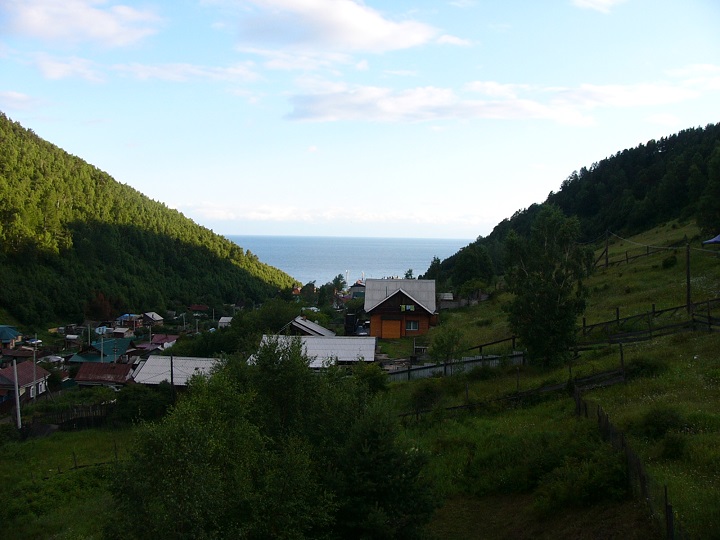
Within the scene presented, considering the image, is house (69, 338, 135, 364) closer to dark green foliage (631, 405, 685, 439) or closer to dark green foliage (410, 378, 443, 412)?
dark green foliage (410, 378, 443, 412)

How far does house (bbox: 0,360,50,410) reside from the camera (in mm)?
40562

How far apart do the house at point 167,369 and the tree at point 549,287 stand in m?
20.4

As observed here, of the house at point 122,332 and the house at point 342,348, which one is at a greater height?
the house at point 342,348

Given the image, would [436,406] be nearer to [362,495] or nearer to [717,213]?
[362,495]

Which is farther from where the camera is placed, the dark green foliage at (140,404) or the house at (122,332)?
the house at (122,332)

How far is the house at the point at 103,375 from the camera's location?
44.0 meters

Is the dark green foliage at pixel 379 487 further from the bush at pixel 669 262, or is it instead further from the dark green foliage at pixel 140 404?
the bush at pixel 669 262

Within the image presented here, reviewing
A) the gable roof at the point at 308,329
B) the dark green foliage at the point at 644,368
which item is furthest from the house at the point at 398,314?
the dark green foliage at the point at 644,368

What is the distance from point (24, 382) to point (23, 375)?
1098 millimetres

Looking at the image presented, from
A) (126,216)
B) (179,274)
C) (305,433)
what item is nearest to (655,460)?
(305,433)

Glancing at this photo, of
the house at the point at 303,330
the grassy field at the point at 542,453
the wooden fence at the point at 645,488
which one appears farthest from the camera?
the house at the point at 303,330

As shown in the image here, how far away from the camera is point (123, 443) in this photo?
2855cm

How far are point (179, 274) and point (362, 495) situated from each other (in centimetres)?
10628

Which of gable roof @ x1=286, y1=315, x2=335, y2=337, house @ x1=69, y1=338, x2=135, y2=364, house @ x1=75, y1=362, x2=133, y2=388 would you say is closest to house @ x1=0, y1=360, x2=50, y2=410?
house @ x1=75, y1=362, x2=133, y2=388
